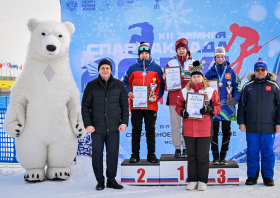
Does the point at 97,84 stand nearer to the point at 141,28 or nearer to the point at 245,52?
the point at 141,28

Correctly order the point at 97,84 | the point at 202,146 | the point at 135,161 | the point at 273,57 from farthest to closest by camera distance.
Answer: the point at 273,57, the point at 135,161, the point at 97,84, the point at 202,146

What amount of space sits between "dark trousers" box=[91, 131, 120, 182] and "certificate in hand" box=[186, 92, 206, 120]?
871 mm

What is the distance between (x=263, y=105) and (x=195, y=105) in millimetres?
901

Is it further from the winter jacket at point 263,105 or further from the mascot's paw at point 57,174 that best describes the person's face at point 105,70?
the winter jacket at point 263,105

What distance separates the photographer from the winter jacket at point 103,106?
2736 mm

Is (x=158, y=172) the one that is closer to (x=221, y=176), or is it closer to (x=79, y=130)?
(x=221, y=176)

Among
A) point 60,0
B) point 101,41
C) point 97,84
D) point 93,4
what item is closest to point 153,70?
point 97,84

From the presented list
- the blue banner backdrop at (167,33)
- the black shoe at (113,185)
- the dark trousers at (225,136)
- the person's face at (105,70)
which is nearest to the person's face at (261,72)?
the dark trousers at (225,136)

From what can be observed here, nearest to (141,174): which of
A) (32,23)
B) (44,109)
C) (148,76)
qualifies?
(148,76)

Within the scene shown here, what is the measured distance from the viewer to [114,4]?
427 centimetres

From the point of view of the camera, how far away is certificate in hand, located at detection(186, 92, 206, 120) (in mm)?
2621

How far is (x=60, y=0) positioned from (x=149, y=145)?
3.01m

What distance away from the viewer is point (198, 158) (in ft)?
8.70

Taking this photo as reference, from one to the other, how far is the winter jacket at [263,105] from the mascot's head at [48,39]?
2.42m
